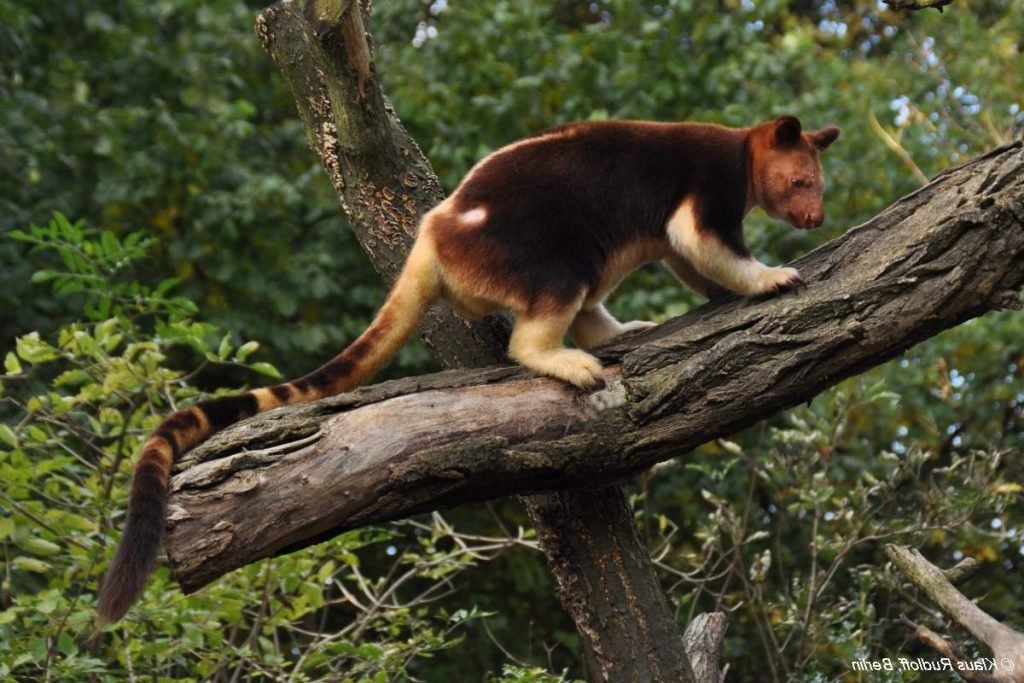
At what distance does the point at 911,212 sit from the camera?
4031 mm

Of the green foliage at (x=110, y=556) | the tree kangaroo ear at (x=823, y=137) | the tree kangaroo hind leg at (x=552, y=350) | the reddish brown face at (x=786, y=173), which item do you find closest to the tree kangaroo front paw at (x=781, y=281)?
the tree kangaroo hind leg at (x=552, y=350)

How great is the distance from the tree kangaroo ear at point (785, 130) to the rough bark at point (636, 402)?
2.43 feet

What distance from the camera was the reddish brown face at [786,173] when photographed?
4645 mm

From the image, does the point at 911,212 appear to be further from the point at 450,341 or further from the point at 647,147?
the point at 450,341

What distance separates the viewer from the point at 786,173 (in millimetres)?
4660

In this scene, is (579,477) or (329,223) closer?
(579,477)

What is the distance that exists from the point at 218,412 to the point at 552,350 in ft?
3.38

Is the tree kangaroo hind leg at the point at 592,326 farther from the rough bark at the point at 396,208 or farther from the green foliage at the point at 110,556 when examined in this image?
the green foliage at the point at 110,556

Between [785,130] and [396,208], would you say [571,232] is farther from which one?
[785,130]

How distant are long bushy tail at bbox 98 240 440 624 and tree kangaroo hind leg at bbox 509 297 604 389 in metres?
0.35

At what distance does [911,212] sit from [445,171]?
471 centimetres

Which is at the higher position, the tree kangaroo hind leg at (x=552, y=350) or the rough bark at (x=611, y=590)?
the tree kangaroo hind leg at (x=552, y=350)

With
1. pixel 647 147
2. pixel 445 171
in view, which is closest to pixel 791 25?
pixel 445 171

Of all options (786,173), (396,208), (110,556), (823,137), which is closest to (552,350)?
(396,208)
